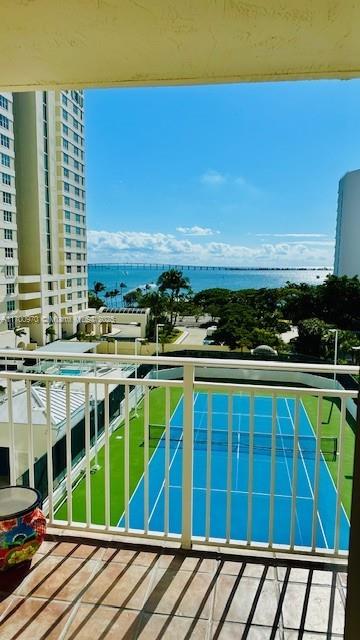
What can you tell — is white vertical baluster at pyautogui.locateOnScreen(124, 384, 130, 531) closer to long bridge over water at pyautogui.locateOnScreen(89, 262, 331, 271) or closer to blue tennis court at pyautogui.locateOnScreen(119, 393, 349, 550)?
blue tennis court at pyautogui.locateOnScreen(119, 393, 349, 550)

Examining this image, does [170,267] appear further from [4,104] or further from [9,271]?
[4,104]

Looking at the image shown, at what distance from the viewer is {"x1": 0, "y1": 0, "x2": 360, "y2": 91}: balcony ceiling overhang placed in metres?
1.54

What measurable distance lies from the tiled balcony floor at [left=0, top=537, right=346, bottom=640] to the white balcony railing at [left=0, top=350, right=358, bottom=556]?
0.55 ft

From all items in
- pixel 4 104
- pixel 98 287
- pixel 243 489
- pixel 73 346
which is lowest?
pixel 243 489

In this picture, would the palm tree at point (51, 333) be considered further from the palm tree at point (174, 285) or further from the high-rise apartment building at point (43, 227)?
the palm tree at point (174, 285)

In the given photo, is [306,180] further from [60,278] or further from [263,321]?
[60,278]

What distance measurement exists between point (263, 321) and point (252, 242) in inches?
587

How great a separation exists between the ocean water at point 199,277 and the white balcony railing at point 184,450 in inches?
189

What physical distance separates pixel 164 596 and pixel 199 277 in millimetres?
17081

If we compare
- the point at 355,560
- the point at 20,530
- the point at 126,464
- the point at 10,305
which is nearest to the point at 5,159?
the point at 10,305

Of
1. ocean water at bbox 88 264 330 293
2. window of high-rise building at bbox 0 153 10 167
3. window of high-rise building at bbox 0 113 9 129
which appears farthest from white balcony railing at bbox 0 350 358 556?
window of high-rise building at bbox 0 113 9 129

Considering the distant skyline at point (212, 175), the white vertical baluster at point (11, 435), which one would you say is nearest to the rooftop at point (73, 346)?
the white vertical baluster at point (11, 435)

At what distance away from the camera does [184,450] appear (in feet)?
7.74

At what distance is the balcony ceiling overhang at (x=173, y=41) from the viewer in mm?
1539
